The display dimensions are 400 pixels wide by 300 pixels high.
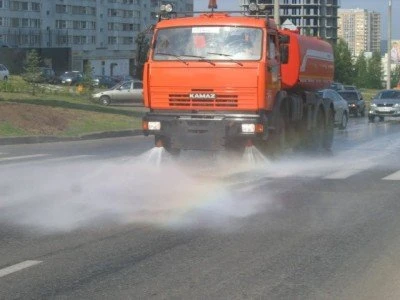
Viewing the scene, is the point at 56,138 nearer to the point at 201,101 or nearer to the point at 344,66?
the point at 201,101

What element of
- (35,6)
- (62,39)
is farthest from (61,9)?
(35,6)

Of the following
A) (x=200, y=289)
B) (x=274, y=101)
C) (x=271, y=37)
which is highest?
(x=271, y=37)

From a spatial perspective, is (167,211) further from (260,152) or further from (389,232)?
(260,152)

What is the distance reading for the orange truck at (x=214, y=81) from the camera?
15000mm

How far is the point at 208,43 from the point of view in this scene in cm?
1534

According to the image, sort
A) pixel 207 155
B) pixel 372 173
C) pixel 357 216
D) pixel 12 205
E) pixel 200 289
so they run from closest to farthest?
1. pixel 200 289
2. pixel 357 216
3. pixel 12 205
4. pixel 372 173
5. pixel 207 155

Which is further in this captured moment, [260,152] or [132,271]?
[260,152]

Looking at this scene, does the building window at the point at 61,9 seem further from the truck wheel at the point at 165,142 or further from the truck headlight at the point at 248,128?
the truck headlight at the point at 248,128

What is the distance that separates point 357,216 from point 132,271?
3.93 meters

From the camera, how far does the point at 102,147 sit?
2120cm

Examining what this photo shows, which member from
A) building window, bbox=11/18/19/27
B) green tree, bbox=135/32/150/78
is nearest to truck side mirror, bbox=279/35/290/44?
green tree, bbox=135/32/150/78

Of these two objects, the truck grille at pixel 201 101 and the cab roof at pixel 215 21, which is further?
the cab roof at pixel 215 21

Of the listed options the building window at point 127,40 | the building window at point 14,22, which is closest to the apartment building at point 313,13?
the building window at point 127,40

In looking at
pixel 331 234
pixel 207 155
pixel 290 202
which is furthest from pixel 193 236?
pixel 207 155
